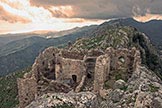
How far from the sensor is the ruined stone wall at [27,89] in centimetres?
6531

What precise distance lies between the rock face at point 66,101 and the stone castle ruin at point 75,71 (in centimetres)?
1284

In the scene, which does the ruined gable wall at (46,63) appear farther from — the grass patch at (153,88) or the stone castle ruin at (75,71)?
the grass patch at (153,88)

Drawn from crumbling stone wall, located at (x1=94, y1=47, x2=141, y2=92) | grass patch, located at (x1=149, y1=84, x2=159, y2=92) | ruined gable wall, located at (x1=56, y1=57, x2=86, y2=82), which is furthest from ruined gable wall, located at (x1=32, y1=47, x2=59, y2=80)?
grass patch, located at (x1=149, y1=84, x2=159, y2=92)

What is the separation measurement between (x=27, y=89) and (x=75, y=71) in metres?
9.93

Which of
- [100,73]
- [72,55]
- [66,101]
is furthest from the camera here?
[72,55]

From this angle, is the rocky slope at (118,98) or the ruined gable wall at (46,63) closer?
the rocky slope at (118,98)

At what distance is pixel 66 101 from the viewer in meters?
48.5

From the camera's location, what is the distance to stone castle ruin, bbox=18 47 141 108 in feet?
214

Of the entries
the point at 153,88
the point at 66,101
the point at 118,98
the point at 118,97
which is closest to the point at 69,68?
the point at 118,97

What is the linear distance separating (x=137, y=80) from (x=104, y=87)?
18.8 ft

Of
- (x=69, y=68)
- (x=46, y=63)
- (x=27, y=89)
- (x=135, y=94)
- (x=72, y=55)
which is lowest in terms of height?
(x=27, y=89)

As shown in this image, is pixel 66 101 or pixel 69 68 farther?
pixel 69 68

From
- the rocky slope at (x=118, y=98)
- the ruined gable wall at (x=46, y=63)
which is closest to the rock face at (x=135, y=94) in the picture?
the rocky slope at (x=118, y=98)

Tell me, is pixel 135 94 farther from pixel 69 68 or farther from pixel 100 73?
pixel 69 68
